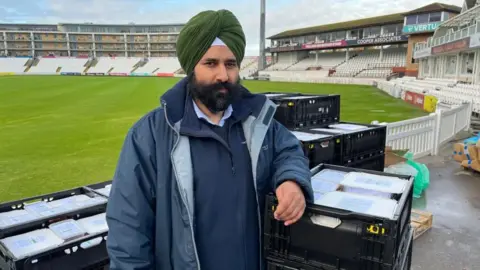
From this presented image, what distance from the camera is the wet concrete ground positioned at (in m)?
3.91

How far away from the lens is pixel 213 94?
1.75 meters

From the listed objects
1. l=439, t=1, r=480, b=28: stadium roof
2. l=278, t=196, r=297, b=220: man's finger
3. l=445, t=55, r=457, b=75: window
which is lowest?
l=278, t=196, r=297, b=220: man's finger

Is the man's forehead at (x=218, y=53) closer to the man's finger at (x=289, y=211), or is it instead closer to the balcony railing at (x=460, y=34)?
the man's finger at (x=289, y=211)

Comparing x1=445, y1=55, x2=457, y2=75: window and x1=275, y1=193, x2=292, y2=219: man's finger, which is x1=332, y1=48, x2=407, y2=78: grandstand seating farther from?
x1=275, y1=193, x2=292, y2=219: man's finger

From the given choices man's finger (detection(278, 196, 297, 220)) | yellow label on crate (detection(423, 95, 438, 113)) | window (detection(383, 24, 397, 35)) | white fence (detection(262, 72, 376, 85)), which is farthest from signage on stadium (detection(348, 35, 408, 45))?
man's finger (detection(278, 196, 297, 220))

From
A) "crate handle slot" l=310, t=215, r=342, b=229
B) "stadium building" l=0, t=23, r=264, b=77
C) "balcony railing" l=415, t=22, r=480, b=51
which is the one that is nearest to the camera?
"crate handle slot" l=310, t=215, r=342, b=229

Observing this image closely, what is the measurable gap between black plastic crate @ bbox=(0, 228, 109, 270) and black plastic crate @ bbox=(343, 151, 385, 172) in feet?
9.81

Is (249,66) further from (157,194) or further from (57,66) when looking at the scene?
(157,194)

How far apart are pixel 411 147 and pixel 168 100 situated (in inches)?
305

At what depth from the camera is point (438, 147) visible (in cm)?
894

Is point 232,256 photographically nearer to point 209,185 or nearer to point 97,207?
point 209,185

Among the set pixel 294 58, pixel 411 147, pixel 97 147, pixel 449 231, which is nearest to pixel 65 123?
pixel 97 147

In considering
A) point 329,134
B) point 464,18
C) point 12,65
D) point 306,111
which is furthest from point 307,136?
point 12,65

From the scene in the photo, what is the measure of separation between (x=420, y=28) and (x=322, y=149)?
153ft
